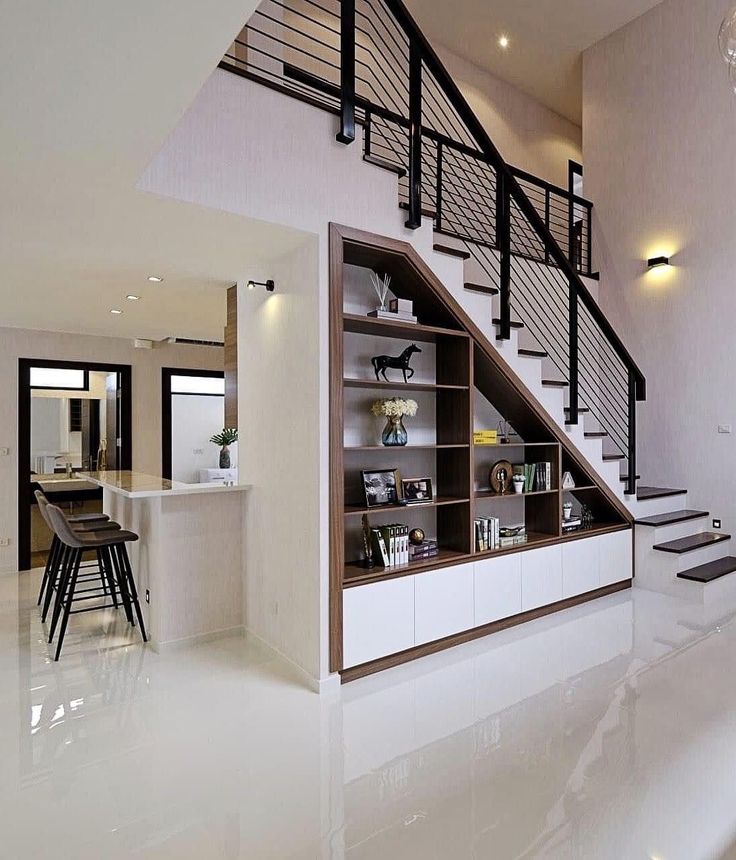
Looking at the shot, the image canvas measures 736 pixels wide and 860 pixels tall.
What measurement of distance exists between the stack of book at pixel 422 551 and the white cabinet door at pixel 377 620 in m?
0.25

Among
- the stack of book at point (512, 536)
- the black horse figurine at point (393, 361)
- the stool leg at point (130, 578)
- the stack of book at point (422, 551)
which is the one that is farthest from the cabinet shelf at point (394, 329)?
the stool leg at point (130, 578)

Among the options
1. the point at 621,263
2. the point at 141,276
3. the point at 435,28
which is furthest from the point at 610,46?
the point at 141,276

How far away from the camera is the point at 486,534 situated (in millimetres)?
4164

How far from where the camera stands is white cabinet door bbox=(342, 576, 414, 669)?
332 cm

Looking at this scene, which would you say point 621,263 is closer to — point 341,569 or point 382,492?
point 382,492

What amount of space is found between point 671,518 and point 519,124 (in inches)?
196

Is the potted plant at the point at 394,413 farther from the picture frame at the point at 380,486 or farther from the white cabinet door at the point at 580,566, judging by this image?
the white cabinet door at the point at 580,566

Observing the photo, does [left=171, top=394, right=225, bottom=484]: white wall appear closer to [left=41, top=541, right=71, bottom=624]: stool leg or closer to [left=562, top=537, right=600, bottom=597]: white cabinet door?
[left=41, top=541, right=71, bottom=624]: stool leg

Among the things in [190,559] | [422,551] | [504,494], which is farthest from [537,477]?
[190,559]

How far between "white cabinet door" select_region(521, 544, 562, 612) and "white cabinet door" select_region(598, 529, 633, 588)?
0.58m

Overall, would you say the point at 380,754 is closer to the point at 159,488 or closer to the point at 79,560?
the point at 159,488

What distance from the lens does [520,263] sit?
523 centimetres

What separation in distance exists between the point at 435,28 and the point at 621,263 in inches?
125

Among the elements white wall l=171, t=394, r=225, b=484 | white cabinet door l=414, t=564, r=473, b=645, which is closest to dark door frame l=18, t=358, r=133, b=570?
white wall l=171, t=394, r=225, b=484
